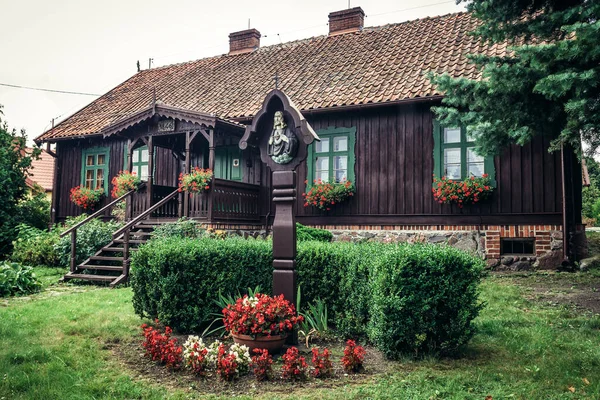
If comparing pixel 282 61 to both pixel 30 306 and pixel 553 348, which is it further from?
pixel 553 348

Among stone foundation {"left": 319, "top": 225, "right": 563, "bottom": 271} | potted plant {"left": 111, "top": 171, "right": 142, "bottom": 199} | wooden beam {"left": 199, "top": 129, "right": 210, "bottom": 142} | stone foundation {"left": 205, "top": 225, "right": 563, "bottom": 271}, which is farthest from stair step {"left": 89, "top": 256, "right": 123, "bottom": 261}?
stone foundation {"left": 319, "top": 225, "right": 563, "bottom": 271}

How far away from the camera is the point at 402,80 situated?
13211mm

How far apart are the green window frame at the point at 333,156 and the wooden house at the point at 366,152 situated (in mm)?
27

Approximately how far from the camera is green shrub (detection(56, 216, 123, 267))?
12359mm

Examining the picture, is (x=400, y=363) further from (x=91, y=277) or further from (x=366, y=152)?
(x=366, y=152)

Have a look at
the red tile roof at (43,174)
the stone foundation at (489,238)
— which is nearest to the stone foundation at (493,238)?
the stone foundation at (489,238)

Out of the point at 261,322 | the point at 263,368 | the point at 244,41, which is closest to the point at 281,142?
the point at 261,322

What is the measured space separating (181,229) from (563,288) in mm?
7907

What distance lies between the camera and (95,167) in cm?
1792

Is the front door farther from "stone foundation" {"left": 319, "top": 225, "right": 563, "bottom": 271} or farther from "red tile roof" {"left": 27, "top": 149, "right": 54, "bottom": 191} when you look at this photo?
"red tile roof" {"left": 27, "top": 149, "right": 54, "bottom": 191}

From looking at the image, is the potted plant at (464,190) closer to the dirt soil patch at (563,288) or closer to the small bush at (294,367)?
the dirt soil patch at (563,288)

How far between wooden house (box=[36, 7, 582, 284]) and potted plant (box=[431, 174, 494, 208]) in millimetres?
241

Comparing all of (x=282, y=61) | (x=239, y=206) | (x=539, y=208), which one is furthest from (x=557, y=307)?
(x=282, y=61)

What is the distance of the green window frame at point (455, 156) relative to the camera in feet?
39.1
